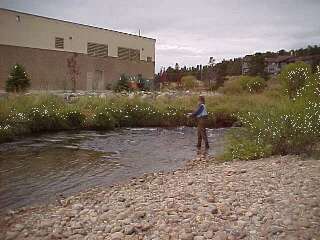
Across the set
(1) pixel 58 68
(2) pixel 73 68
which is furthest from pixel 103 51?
(1) pixel 58 68

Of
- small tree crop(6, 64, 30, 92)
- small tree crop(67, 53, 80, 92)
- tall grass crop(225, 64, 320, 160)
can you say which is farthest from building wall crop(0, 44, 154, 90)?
tall grass crop(225, 64, 320, 160)

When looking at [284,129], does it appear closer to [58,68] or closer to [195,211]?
[195,211]

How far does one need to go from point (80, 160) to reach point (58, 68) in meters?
27.4

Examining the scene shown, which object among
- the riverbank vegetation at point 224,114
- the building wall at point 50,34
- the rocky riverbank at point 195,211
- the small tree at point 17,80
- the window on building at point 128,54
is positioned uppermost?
the building wall at point 50,34

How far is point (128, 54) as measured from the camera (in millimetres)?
47000

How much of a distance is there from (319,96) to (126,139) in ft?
27.6

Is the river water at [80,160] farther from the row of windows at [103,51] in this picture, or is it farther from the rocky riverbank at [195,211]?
the row of windows at [103,51]

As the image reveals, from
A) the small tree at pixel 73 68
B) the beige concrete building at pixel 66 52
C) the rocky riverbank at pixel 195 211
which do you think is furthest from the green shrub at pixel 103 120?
the small tree at pixel 73 68

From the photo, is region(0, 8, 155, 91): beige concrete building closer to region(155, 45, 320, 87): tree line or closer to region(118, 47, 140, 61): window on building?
region(118, 47, 140, 61): window on building

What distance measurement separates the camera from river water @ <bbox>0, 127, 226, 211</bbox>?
28.6ft

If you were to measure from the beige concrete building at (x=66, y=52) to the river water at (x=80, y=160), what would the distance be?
18.1 meters

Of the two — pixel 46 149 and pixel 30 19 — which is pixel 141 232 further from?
pixel 30 19

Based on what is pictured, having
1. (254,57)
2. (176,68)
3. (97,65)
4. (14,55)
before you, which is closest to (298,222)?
(14,55)

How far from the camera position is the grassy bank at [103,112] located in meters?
16.8
